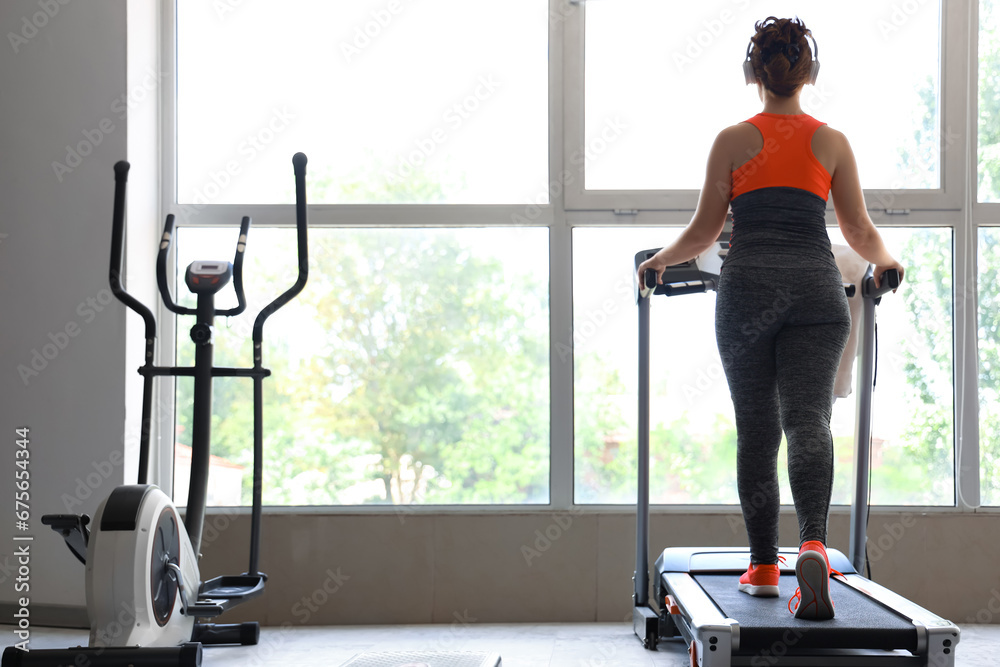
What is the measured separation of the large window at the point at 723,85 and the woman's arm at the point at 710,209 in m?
1.10

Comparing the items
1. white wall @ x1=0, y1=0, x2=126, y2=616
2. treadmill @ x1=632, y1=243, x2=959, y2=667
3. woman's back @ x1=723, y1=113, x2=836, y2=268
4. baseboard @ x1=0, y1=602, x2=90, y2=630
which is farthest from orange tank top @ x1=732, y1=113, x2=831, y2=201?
baseboard @ x1=0, y1=602, x2=90, y2=630

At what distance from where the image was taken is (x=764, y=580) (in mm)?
2166

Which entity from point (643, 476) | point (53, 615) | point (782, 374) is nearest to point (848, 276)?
point (782, 374)

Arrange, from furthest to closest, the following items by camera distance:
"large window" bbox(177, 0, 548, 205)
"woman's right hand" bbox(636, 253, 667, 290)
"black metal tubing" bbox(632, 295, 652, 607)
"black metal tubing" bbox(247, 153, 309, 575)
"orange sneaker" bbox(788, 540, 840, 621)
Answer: "large window" bbox(177, 0, 548, 205) < "black metal tubing" bbox(632, 295, 652, 607) < "black metal tubing" bbox(247, 153, 309, 575) < "woman's right hand" bbox(636, 253, 667, 290) < "orange sneaker" bbox(788, 540, 840, 621)

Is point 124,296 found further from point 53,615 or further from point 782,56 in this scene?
point 782,56

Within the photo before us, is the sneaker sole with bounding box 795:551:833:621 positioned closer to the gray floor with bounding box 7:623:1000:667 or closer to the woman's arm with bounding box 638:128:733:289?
the gray floor with bounding box 7:623:1000:667

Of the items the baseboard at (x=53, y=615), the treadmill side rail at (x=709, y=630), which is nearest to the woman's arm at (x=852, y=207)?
the treadmill side rail at (x=709, y=630)

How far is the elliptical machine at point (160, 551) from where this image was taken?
1983 millimetres

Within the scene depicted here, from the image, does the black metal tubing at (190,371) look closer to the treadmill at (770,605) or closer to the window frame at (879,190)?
the treadmill at (770,605)

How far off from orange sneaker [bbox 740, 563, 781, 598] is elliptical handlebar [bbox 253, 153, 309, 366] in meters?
1.53

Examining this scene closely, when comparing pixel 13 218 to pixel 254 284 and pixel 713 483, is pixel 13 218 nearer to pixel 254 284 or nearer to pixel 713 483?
pixel 254 284

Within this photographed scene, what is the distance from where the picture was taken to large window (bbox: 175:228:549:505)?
3.20 m

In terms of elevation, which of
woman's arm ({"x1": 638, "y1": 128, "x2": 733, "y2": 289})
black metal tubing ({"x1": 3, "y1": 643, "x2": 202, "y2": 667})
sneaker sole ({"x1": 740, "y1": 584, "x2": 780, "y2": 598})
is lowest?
black metal tubing ({"x1": 3, "y1": 643, "x2": 202, "y2": 667})

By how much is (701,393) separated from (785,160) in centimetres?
140
